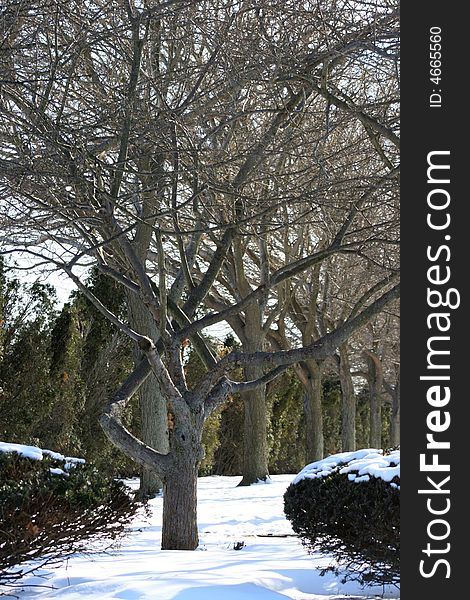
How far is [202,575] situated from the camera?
5430 millimetres

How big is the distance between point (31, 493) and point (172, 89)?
4.42 meters

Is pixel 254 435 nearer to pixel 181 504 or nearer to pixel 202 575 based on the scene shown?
pixel 181 504

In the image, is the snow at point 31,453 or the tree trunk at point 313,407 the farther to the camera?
the tree trunk at point 313,407

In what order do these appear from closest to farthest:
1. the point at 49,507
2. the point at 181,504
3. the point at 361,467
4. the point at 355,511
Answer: the point at 49,507 < the point at 355,511 < the point at 361,467 < the point at 181,504

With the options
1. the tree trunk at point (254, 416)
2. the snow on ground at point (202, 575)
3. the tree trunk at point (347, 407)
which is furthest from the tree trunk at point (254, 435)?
the snow on ground at point (202, 575)

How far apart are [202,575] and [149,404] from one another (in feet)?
24.3

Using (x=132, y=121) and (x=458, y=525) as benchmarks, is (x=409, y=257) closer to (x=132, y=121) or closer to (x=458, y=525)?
(x=458, y=525)

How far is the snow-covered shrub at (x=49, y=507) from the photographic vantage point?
17.1ft

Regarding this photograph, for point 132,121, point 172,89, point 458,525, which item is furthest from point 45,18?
point 458,525

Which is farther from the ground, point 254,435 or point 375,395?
point 375,395

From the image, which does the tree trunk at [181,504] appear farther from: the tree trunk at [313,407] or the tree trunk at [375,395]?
the tree trunk at [375,395]

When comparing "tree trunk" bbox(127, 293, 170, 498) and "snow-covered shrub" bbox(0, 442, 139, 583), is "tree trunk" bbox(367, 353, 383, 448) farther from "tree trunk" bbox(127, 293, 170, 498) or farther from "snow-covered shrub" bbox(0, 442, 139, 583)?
"snow-covered shrub" bbox(0, 442, 139, 583)

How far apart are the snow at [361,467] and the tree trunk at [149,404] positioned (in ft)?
17.3

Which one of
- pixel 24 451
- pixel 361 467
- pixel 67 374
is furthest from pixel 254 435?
pixel 24 451
